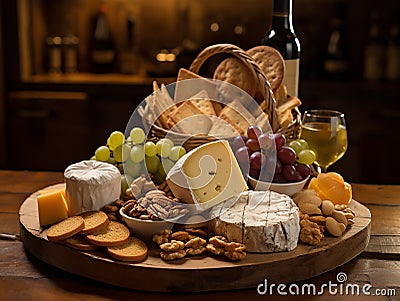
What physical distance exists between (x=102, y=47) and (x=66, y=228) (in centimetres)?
212

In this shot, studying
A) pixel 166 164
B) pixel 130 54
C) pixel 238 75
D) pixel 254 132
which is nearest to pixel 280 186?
pixel 254 132

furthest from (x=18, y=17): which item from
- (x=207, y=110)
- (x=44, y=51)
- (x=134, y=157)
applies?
(x=134, y=157)

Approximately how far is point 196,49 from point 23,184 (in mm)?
1641

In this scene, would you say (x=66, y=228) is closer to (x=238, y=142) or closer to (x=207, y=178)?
(x=207, y=178)

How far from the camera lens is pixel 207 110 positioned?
1.65m

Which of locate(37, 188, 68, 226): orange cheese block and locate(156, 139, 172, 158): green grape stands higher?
locate(156, 139, 172, 158): green grape

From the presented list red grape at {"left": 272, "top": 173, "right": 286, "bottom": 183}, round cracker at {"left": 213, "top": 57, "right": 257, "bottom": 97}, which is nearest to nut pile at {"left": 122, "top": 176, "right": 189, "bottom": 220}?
red grape at {"left": 272, "top": 173, "right": 286, "bottom": 183}

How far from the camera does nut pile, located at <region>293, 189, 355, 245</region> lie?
3.89ft

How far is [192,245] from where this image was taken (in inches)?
44.8

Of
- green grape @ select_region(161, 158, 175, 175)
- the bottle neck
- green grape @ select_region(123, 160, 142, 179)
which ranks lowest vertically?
green grape @ select_region(123, 160, 142, 179)

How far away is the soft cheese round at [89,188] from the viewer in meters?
1.24

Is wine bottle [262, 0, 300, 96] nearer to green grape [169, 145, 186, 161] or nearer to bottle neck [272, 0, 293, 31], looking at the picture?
bottle neck [272, 0, 293, 31]

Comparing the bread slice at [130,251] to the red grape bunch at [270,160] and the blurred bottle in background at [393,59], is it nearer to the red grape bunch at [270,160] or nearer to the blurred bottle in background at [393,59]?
the red grape bunch at [270,160]

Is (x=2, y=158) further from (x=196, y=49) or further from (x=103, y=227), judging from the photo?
(x=103, y=227)
